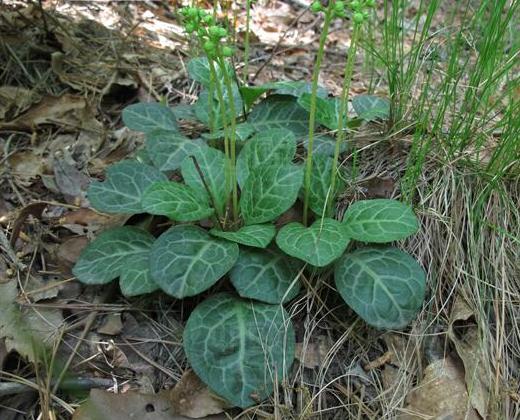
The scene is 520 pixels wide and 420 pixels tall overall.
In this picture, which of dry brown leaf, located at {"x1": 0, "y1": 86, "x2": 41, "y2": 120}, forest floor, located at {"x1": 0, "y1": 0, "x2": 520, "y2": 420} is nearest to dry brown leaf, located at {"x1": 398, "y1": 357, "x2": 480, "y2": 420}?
forest floor, located at {"x1": 0, "y1": 0, "x2": 520, "y2": 420}

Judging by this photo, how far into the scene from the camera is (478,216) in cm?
172

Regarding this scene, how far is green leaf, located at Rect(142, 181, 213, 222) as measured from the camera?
1580 mm

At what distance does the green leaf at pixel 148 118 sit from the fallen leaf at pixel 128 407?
3.18 feet

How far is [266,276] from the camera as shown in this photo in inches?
62.7

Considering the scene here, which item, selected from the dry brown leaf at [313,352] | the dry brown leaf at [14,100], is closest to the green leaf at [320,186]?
the dry brown leaf at [313,352]

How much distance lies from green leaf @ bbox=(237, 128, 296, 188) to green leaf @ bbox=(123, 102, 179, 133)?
14.5 inches

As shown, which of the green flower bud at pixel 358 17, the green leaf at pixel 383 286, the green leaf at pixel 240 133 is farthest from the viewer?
the green leaf at pixel 240 133

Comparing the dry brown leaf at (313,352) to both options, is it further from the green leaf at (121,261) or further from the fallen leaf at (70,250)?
the fallen leaf at (70,250)

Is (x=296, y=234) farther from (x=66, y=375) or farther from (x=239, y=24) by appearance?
(x=239, y=24)

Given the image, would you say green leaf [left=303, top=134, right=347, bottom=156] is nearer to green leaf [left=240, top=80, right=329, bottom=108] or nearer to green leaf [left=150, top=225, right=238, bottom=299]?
green leaf [left=240, top=80, right=329, bottom=108]

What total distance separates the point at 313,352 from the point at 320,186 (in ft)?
1.66

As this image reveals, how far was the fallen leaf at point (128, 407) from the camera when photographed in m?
1.40

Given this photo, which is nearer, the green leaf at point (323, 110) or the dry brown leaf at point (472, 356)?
the dry brown leaf at point (472, 356)

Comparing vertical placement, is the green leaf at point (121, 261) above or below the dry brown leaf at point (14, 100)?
below
